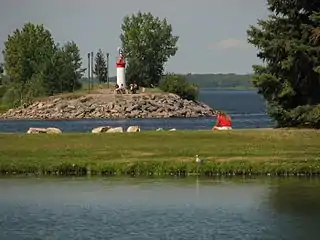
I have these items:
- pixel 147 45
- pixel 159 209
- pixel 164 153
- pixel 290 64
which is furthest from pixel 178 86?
pixel 159 209

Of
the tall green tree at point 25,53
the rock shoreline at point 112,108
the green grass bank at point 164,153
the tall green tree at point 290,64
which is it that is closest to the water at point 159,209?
the green grass bank at point 164,153

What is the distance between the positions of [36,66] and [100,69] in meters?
19.2

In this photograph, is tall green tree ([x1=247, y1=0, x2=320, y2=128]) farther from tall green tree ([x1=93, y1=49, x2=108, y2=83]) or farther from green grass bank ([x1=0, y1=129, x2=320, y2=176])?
tall green tree ([x1=93, y1=49, x2=108, y2=83])

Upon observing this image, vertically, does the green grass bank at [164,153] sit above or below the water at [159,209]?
above

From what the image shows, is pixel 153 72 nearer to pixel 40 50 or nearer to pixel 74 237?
pixel 40 50

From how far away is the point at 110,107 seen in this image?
12700cm

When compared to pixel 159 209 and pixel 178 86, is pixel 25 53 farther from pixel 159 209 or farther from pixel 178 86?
pixel 159 209

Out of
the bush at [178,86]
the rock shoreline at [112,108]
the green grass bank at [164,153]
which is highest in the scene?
the bush at [178,86]

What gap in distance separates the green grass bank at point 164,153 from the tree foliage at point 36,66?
106 m

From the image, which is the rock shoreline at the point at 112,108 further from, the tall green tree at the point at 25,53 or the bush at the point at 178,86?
the tall green tree at the point at 25,53

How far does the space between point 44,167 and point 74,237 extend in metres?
14.5

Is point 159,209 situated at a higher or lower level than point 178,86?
lower

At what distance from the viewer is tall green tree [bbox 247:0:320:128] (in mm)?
44344

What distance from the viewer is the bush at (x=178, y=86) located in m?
142
